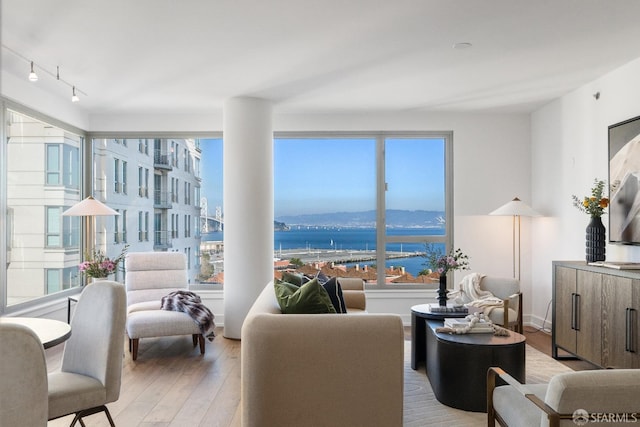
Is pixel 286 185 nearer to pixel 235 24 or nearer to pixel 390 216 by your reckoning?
pixel 390 216

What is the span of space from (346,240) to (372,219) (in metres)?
0.42

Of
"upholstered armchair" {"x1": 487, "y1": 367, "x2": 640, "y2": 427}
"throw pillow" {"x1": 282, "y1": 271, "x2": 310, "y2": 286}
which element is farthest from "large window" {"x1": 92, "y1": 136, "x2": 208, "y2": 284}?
"upholstered armchair" {"x1": 487, "y1": 367, "x2": 640, "y2": 427}

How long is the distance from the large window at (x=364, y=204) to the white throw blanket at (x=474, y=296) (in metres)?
1.03

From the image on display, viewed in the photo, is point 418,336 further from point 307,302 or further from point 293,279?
point 307,302

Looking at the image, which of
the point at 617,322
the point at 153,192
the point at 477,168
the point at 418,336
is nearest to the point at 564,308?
the point at 617,322

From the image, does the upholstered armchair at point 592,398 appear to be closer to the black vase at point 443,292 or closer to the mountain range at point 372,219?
the black vase at point 443,292

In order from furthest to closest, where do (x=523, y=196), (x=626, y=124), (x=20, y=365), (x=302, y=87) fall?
(x=523, y=196) < (x=302, y=87) < (x=626, y=124) < (x=20, y=365)

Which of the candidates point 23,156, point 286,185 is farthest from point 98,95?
point 286,185

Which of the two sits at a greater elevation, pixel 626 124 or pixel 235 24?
pixel 235 24

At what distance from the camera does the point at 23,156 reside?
16.7 feet

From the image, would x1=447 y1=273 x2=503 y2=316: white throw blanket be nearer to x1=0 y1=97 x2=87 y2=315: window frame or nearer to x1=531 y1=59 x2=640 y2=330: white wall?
x1=531 y1=59 x2=640 y2=330: white wall

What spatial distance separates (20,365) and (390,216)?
513 cm

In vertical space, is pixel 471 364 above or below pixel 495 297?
below

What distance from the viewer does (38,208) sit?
531cm
